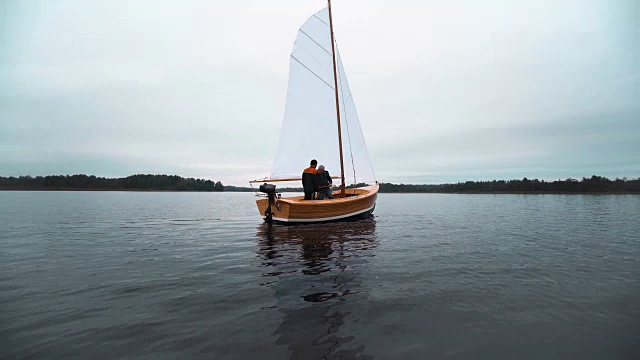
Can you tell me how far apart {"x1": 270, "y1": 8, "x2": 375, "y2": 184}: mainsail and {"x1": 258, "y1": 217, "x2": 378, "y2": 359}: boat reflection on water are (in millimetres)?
5644

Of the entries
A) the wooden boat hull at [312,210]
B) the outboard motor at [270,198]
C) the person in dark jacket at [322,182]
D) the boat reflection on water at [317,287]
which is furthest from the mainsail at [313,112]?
the boat reflection on water at [317,287]

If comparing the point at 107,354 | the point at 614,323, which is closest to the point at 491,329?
the point at 614,323

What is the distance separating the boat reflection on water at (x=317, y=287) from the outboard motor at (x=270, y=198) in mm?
2065

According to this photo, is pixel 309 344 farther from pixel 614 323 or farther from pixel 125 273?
pixel 125 273

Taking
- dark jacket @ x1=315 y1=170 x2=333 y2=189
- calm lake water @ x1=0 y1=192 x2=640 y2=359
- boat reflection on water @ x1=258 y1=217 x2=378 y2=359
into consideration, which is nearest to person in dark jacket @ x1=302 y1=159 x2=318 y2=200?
dark jacket @ x1=315 y1=170 x2=333 y2=189

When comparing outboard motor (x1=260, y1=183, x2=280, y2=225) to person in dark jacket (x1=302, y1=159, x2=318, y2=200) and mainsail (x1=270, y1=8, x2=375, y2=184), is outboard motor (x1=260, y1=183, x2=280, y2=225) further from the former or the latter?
mainsail (x1=270, y1=8, x2=375, y2=184)

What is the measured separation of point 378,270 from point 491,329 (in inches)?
140

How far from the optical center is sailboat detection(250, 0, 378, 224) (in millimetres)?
17156

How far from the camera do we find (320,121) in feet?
59.4

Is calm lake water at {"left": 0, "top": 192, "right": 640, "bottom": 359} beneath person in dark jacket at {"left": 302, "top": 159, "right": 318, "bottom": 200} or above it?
beneath

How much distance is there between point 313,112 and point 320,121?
26.9 inches

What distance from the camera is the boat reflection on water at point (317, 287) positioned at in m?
4.13

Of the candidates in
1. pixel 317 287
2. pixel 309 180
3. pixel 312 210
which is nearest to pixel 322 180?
pixel 309 180

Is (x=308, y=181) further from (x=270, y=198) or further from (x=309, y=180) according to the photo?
(x=270, y=198)
